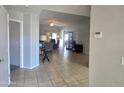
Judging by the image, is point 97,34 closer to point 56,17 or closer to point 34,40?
point 34,40

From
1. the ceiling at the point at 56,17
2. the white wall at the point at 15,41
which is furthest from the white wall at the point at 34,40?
the ceiling at the point at 56,17

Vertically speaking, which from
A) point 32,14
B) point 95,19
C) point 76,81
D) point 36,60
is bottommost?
point 76,81

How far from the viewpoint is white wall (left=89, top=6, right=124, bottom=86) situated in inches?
76.9

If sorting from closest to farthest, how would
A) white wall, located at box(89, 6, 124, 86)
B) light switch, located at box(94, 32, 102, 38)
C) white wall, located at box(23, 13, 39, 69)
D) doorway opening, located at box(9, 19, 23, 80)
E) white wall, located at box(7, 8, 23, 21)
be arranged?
white wall, located at box(89, 6, 124, 86) → light switch, located at box(94, 32, 102, 38) → white wall, located at box(7, 8, 23, 21) → white wall, located at box(23, 13, 39, 69) → doorway opening, located at box(9, 19, 23, 80)

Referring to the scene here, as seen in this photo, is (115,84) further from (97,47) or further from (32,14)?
(32,14)

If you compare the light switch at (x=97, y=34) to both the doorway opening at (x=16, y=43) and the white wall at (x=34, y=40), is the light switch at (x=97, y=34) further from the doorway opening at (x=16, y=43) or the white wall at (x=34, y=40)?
the doorway opening at (x=16, y=43)

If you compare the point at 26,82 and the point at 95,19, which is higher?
the point at 95,19

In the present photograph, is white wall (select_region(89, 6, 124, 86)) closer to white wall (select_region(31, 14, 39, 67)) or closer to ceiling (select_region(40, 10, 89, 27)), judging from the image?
Result: white wall (select_region(31, 14, 39, 67))

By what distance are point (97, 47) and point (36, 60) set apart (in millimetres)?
4065

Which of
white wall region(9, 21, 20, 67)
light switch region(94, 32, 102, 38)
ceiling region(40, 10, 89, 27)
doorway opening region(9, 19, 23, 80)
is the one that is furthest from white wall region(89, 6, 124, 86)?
ceiling region(40, 10, 89, 27)

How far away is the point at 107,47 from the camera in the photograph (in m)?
2.17
